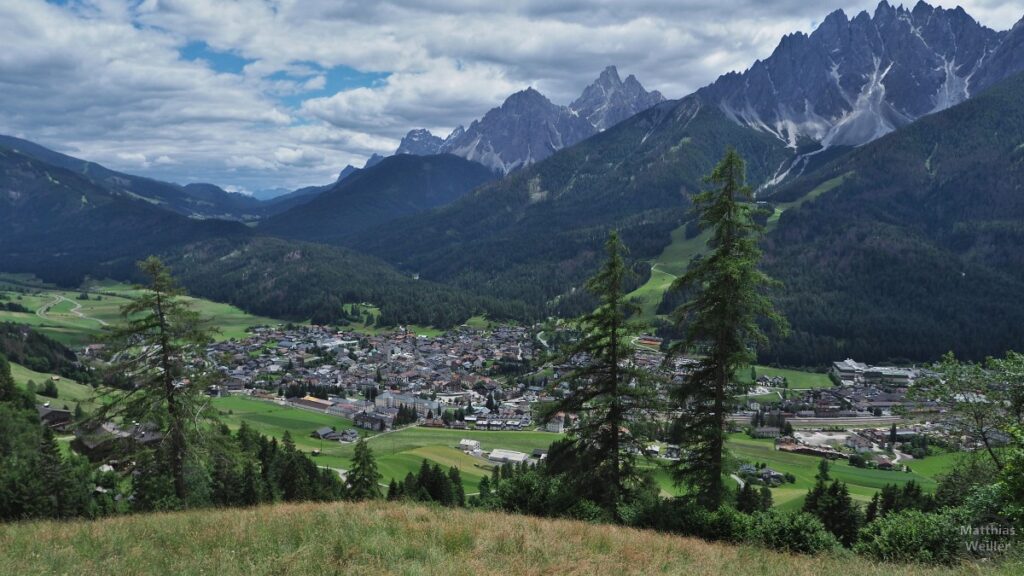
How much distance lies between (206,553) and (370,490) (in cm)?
3010

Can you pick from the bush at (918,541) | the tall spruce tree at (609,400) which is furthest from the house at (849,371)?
the bush at (918,541)

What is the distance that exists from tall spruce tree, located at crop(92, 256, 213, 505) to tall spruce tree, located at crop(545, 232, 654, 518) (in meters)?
14.2

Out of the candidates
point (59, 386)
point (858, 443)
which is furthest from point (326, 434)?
point (858, 443)

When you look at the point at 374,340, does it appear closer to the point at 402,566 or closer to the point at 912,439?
the point at 912,439

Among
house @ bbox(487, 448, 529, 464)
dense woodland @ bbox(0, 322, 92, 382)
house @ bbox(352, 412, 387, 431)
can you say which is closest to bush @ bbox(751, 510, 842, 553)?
house @ bbox(487, 448, 529, 464)

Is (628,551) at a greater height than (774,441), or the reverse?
(628,551)

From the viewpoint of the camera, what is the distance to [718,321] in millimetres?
18484

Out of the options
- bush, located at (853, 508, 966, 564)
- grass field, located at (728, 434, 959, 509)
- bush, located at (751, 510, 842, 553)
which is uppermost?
bush, located at (853, 508, 966, 564)

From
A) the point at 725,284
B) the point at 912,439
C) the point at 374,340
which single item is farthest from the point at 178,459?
the point at 374,340

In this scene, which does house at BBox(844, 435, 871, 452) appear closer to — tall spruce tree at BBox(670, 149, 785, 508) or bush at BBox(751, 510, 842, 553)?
tall spruce tree at BBox(670, 149, 785, 508)

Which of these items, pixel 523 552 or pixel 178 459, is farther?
pixel 178 459

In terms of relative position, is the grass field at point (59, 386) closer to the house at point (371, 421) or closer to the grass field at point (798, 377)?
the house at point (371, 421)

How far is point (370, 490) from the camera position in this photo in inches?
1517

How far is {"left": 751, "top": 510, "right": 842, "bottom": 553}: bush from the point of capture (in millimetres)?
13648
